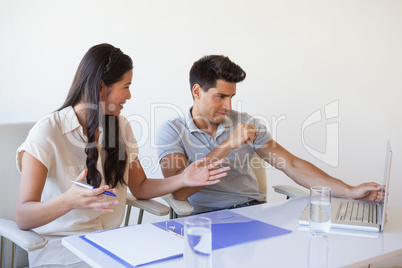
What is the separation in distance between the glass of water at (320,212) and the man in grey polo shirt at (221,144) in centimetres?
78

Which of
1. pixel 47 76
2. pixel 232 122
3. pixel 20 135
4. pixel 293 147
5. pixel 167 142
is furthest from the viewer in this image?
pixel 293 147

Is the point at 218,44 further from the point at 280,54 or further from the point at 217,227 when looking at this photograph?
the point at 217,227

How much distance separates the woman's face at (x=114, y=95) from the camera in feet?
6.57

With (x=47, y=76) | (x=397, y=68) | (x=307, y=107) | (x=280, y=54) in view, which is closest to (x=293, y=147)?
(x=307, y=107)

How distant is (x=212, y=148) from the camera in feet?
8.04

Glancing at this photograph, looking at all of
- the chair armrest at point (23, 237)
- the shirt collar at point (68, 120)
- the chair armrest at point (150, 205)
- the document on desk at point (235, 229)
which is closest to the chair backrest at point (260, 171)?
the chair armrest at point (150, 205)

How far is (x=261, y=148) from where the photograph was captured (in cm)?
251

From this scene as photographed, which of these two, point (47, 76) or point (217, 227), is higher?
point (47, 76)

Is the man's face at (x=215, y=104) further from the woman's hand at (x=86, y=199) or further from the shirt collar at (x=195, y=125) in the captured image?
the woman's hand at (x=86, y=199)

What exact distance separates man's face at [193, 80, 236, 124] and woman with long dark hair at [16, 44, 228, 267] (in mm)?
385

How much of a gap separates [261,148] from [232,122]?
210mm

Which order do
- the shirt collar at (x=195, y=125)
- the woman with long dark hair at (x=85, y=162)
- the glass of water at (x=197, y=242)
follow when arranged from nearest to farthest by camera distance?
the glass of water at (x=197, y=242), the woman with long dark hair at (x=85, y=162), the shirt collar at (x=195, y=125)

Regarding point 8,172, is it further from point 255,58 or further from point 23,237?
point 255,58

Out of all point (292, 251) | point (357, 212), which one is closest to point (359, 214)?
point (357, 212)
